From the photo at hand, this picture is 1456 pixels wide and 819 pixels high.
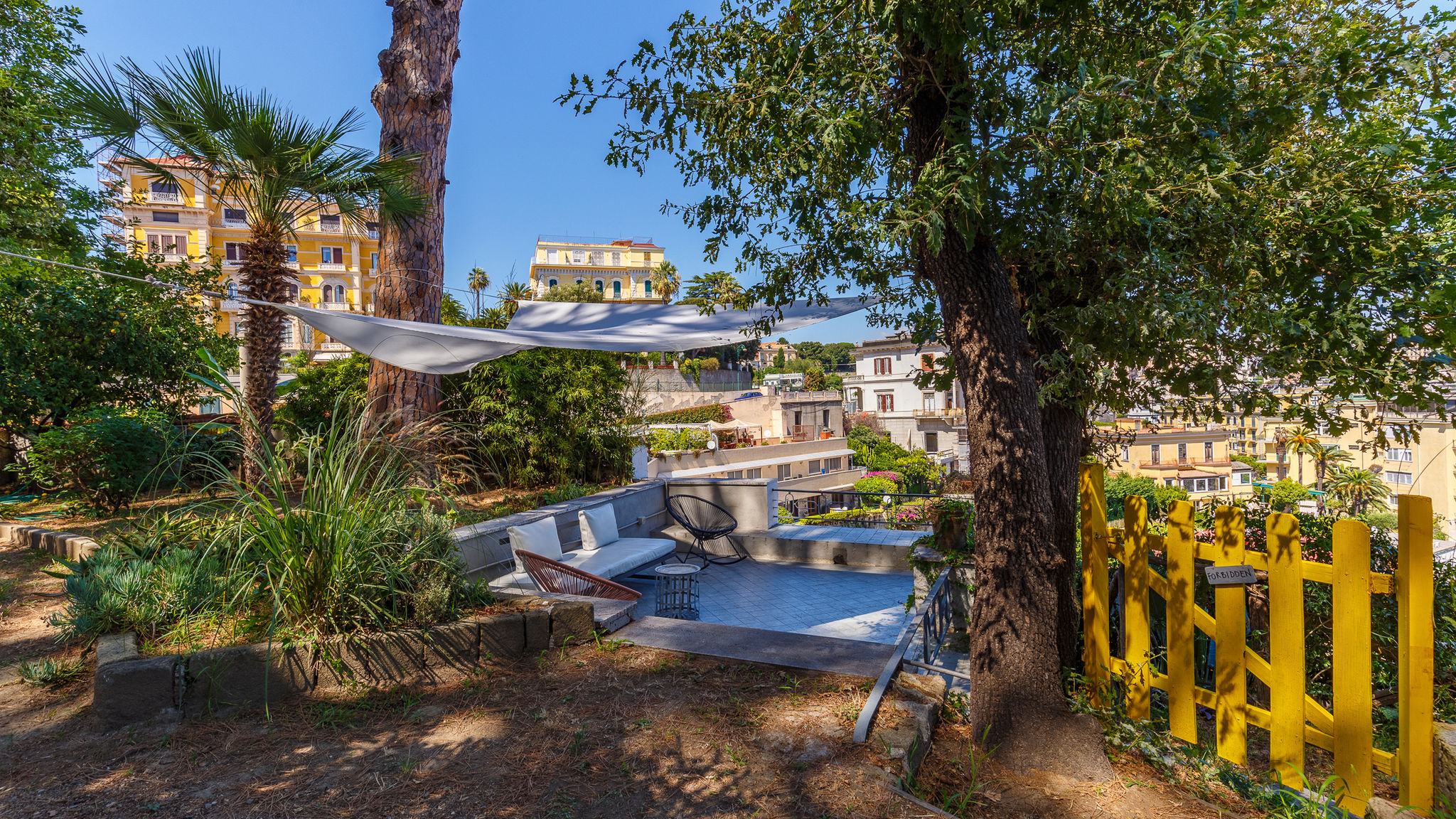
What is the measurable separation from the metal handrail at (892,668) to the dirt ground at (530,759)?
A: 68mm

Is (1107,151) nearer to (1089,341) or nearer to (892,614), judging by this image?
(1089,341)

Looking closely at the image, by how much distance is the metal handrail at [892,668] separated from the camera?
236cm

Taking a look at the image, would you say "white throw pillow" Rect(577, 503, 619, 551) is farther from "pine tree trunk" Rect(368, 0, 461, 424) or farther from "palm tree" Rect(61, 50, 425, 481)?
"palm tree" Rect(61, 50, 425, 481)

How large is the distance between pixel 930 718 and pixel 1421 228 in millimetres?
2463

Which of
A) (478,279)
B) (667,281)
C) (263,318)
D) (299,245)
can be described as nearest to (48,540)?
(263,318)

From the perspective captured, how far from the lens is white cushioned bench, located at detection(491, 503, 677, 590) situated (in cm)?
480

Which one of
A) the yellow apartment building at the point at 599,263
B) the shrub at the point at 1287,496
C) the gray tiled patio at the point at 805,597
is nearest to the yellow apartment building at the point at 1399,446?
the shrub at the point at 1287,496

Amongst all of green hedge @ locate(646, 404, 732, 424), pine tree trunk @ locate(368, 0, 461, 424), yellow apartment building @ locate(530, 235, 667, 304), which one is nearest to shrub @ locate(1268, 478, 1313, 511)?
pine tree trunk @ locate(368, 0, 461, 424)

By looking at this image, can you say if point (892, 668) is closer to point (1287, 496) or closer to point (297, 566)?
point (297, 566)

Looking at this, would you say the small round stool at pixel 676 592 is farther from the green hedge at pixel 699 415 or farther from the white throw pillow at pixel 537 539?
the green hedge at pixel 699 415

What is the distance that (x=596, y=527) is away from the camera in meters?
5.70

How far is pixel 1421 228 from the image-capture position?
2.31 meters

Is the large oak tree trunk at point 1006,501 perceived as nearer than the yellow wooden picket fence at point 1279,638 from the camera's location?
No

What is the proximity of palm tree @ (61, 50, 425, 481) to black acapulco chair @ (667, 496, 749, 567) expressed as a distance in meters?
3.82
